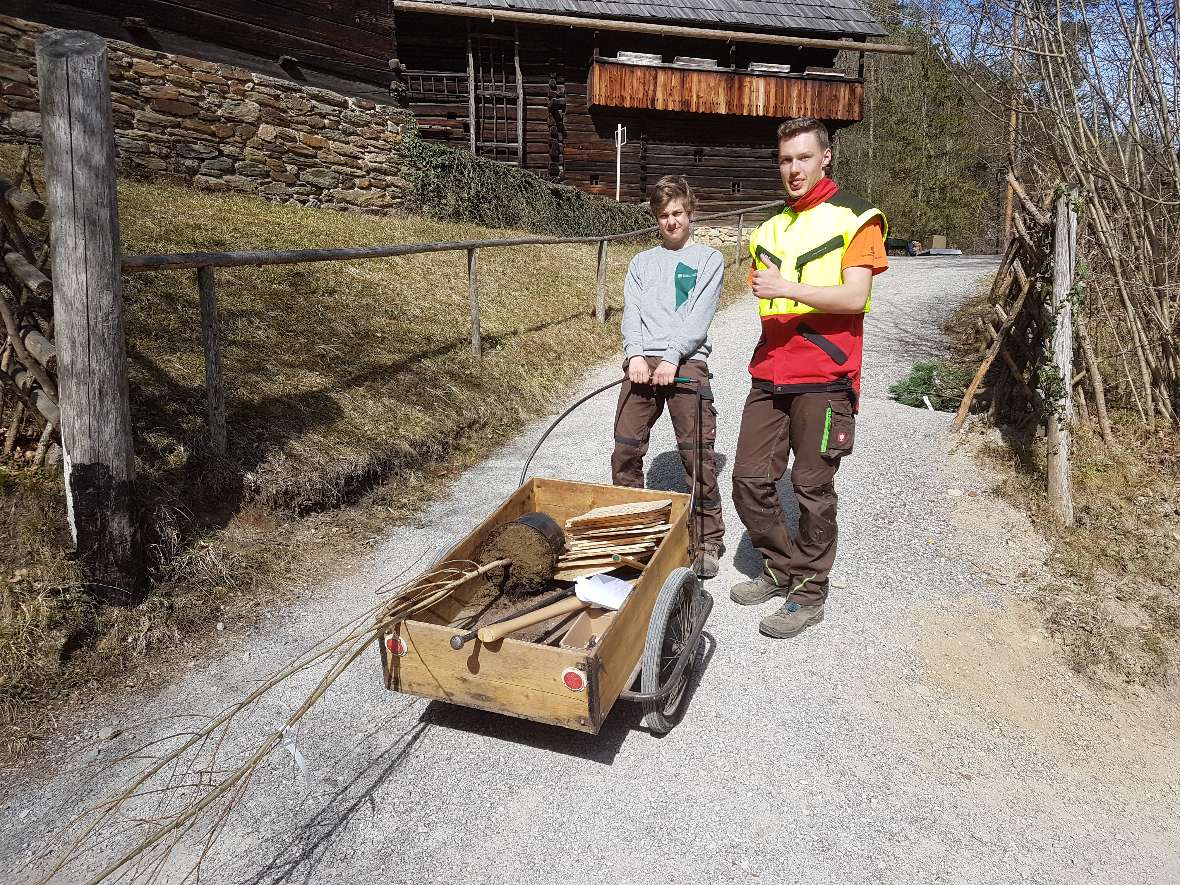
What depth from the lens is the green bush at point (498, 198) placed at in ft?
48.8

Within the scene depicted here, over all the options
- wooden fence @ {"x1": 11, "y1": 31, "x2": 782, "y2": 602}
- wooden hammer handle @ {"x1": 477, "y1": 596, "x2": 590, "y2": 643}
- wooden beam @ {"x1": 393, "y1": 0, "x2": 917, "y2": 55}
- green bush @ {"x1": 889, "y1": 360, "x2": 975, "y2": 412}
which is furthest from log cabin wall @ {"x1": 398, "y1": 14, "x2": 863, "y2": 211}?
wooden hammer handle @ {"x1": 477, "y1": 596, "x2": 590, "y2": 643}

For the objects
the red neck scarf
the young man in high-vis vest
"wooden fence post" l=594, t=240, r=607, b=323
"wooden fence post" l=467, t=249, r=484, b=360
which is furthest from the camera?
"wooden fence post" l=594, t=240, r=607, b=323

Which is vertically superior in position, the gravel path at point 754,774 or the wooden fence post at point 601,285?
the wooden fence post at point 601,285

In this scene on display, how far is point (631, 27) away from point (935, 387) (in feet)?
45.6

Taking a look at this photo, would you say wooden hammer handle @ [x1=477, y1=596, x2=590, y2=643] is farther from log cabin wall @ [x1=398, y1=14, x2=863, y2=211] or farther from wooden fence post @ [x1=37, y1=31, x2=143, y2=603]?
log cabin wall @ [x1=398, y1=14, x2=863, y2=211]

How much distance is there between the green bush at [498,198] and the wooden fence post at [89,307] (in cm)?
1179

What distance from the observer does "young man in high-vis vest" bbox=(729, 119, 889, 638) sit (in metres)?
3.41

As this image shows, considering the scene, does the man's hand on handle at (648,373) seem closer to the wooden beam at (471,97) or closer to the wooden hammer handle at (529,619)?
the wooden hammer handle at (529,619)

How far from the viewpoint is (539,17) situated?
17672 mm

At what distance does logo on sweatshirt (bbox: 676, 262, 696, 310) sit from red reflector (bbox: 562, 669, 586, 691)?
2123mm

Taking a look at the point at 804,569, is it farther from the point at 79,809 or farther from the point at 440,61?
the point at 440,61

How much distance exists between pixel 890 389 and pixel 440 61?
1453 cm

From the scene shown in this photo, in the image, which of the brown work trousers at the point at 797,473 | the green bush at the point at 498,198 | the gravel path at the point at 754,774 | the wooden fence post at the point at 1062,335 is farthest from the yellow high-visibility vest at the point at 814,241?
the green bush at the point at 498,198

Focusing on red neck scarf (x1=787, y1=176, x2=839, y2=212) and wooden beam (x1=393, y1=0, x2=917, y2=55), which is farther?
wooden beam (x1=393, y1=0, x2=917, y2=55)
